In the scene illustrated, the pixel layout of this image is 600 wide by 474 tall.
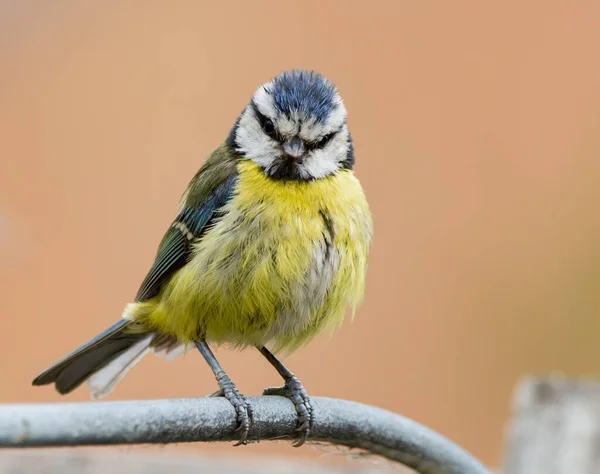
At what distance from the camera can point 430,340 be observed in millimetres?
4559

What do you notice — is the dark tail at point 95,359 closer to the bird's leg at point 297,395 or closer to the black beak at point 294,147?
the bird's leg at point 297,395

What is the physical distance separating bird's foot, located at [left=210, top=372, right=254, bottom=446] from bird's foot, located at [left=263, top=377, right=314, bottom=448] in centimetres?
10

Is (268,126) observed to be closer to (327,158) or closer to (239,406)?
(327,158)

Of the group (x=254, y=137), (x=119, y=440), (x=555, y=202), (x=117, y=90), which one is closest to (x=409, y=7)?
(x=555, y=202)

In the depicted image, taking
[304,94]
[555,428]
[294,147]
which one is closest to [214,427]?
[294,147]

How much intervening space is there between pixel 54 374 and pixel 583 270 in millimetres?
3236

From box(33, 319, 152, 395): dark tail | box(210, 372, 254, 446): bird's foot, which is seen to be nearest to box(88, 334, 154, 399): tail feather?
box(33, 319, 152, 395): dark tail

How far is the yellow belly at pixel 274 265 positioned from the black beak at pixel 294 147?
7 cm

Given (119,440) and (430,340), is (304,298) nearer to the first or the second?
(119,440)

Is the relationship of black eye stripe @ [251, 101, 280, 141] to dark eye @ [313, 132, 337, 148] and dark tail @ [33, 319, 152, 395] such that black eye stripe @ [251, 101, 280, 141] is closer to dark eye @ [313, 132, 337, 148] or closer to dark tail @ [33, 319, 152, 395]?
dark eye @ [313, 132, 337, 148]

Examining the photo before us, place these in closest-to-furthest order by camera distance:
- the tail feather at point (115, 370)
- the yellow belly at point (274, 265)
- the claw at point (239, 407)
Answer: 1. the claw at point (239, 407)
2. the yellow belly at point (274, 265)
3. the tail feather at point (115, 370)

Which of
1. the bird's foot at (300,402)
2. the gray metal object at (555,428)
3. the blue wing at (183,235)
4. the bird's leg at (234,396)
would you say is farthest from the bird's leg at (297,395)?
the gray metal object at (555,428)

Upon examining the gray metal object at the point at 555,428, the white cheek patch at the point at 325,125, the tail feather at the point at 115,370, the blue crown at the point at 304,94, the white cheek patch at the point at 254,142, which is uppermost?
the blue crown at the point at 304,94

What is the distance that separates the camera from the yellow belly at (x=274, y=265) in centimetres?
211
